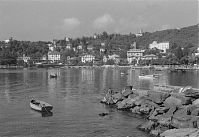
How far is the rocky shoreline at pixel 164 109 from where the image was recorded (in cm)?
4382

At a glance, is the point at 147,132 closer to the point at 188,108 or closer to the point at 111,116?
the point at 188,108

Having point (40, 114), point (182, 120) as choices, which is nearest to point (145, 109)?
point (182, 120)

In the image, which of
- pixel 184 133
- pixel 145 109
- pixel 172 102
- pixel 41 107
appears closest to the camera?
pixel 184 133

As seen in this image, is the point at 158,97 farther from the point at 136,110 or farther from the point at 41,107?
the point at 41,107

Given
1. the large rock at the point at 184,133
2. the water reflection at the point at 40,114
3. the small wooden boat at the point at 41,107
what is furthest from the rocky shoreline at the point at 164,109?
the water reflection at the point at 40,114

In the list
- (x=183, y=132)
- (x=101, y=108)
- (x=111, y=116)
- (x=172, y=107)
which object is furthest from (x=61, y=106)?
(x=183, y=132)

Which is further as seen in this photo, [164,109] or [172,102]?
[172,102]

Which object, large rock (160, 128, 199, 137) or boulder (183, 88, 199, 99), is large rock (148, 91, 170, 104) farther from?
large rock (160, 128, 199, 137)

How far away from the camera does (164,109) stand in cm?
5388

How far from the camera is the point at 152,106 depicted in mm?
59344

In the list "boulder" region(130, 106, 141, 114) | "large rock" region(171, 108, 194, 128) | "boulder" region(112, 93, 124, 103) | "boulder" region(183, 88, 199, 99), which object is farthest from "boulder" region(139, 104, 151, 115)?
"large rock" region(171, 108, 194, 128)

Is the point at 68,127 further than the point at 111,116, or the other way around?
the point at 111,116

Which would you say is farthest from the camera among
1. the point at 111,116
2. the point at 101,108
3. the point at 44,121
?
the point at 101,108

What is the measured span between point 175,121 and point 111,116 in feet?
45.5
